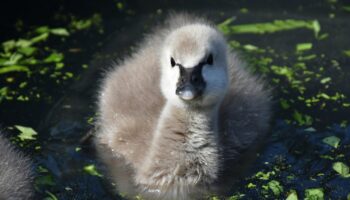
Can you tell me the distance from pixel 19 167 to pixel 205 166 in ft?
3.40

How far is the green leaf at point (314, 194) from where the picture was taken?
16.2 ft

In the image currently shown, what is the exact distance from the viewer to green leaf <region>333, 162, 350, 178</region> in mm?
5117

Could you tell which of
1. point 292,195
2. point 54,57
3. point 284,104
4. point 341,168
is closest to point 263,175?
point 292,195

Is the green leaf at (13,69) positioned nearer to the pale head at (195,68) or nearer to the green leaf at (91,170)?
the green leaf at (91,170)

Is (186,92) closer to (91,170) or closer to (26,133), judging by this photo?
(91,170)

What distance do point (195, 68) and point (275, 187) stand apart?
0.87m

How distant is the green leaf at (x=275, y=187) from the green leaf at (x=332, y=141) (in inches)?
20.3

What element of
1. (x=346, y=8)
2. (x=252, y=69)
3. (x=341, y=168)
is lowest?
(x=341, y=168)

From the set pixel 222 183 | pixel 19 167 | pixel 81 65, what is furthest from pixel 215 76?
pixel 81 65

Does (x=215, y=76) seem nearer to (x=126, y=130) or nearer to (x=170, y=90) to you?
(x=170, y=90)

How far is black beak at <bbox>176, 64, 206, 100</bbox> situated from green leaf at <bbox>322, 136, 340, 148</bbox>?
106cm

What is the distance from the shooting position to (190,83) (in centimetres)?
469

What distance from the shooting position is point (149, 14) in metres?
7.01

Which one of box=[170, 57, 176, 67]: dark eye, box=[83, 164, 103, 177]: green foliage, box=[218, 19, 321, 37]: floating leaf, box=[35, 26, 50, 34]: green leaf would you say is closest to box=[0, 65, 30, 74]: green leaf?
box=[35, 26, 50, 34]: green leaf
